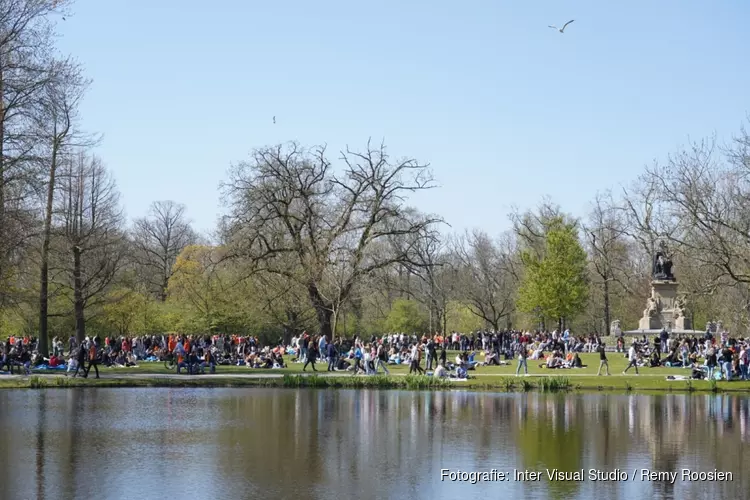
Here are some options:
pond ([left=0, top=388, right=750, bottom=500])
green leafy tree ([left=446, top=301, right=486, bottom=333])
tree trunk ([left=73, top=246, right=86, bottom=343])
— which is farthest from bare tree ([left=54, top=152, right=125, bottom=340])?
green leafy tree ([left=446, top=301, right=486, bottom=333])

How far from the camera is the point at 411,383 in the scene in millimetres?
39750

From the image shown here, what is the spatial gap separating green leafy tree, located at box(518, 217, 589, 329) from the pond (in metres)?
43.4

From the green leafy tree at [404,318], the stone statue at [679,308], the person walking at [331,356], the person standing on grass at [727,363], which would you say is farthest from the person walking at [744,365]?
the green leafy tree at [404,318]

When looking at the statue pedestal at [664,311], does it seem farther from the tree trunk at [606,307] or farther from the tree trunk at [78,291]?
the tree trunk at [78,291]

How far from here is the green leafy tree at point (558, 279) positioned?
77.4m

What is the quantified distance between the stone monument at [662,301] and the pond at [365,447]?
28.1 meters

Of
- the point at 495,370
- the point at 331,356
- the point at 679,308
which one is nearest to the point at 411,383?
the point at 495,370

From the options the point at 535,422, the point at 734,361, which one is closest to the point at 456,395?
the point at 535,422

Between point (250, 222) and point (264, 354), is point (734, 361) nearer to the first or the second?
point (264, 354)

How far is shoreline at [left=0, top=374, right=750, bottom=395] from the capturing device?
3809 cm

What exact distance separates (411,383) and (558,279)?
39.8m

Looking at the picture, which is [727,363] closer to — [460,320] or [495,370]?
[495,370]

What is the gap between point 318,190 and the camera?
217 feet

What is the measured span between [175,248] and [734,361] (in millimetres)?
79495
